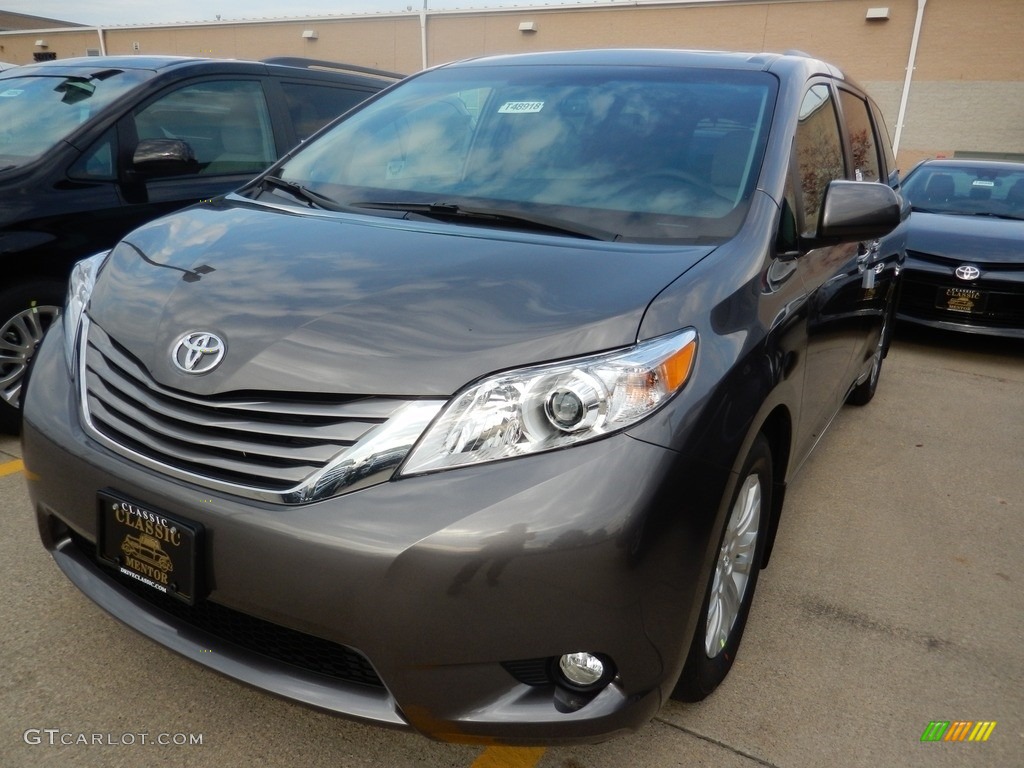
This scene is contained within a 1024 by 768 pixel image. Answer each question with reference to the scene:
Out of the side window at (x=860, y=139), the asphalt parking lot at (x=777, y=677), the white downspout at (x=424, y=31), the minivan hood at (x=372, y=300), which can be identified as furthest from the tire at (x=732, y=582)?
the white downspout at (x=424, y=31)

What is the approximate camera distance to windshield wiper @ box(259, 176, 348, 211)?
2.61m

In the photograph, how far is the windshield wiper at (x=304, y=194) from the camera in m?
2.61

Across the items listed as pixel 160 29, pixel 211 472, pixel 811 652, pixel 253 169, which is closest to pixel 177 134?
pixel 253 169

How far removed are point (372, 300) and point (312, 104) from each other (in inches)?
138

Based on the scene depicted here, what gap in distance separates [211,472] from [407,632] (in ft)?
1.74

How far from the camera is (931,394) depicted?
549 centimetres

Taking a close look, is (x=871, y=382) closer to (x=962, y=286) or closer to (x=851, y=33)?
(x=962, y=286)

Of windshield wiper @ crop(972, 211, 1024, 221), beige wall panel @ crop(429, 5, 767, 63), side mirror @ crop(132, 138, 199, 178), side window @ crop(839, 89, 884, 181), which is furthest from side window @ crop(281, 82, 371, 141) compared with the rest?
beige wall panel @ crop(429, 5, 767, 63)

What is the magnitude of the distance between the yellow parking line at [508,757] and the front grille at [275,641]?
0.46m

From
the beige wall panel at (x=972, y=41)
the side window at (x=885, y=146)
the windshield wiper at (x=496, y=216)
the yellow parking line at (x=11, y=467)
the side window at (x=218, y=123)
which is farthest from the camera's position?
the beige wall panel at (x=972, y=41)

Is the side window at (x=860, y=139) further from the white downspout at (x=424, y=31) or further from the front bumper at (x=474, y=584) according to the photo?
the white downspout at (x=424, y=31)

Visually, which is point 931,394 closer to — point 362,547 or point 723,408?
point 723,408

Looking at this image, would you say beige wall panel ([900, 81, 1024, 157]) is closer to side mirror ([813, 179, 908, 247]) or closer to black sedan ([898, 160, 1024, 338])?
black sedan ([898, 160, 1024, 338])

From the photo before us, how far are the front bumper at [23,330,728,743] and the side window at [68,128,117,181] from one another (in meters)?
2.65
